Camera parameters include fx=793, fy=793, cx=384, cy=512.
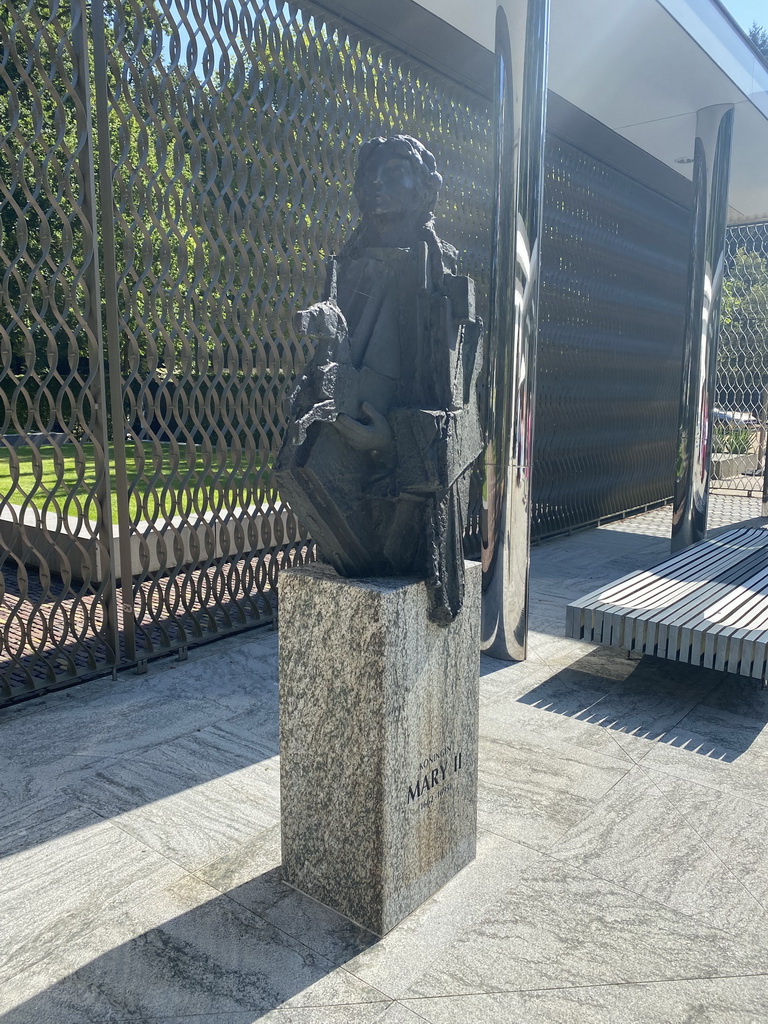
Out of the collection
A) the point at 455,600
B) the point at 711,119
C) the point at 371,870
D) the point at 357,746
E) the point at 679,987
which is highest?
the point at 711,119

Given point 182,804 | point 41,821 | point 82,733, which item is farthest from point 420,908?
point 82,733

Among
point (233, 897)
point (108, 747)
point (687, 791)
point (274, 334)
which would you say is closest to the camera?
point (233, 897)

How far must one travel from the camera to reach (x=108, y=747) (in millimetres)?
4066

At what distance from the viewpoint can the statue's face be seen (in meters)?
2.65

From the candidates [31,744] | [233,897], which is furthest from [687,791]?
[31,744]

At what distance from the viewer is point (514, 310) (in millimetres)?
4941

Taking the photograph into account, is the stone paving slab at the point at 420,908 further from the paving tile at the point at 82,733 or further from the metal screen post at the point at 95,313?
the metal screen post at the point at 95,313

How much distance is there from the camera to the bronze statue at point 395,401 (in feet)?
8.61

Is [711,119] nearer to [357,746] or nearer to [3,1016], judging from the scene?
[357,746]

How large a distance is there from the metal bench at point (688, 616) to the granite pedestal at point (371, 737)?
2.16 m

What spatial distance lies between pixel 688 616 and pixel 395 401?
2.97 meters

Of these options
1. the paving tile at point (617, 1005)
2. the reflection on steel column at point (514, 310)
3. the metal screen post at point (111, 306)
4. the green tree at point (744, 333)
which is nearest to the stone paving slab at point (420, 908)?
the paving tile at point (617, 1005)

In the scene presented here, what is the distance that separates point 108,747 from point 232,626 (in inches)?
74.5

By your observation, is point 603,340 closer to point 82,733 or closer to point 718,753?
point 718,753
